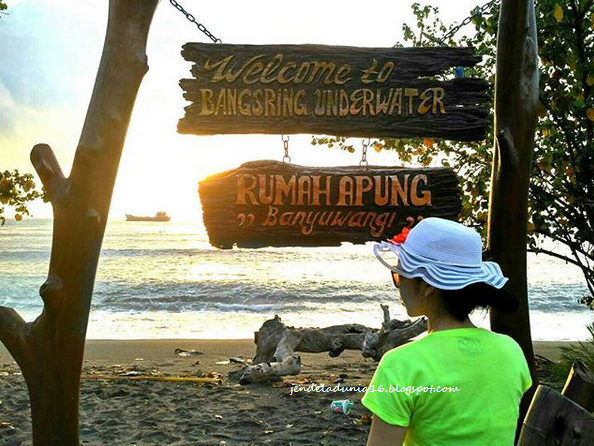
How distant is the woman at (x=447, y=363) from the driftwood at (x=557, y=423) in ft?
0.89

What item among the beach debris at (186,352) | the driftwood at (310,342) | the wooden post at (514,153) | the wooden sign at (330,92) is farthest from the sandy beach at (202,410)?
the wooden sign at (330,92)

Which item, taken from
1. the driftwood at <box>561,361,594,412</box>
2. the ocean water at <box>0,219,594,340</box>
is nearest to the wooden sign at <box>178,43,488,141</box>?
the driftwood at <box>561,361,594,412</box>

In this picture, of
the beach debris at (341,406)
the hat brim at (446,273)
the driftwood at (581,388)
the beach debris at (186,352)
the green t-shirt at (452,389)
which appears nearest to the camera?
the green t-shirt at (452,389)

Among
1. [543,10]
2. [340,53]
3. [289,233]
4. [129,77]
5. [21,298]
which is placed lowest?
[21,298]

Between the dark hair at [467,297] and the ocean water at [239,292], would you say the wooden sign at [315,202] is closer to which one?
the dark hair at [467,297]

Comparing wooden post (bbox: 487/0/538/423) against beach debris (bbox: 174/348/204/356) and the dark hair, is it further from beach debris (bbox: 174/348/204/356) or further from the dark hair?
beach debris (bbox: 174/348/204/356)

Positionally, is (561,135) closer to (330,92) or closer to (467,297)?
(330,92)

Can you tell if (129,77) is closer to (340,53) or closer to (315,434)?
(340,53)

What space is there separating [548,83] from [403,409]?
635 cm

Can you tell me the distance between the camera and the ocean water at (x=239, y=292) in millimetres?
16609

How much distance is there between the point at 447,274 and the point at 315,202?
3559mm

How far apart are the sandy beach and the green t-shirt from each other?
12.2 ft

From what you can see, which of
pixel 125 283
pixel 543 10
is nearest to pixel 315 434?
pixel 543 10

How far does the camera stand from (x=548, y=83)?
7312mm
